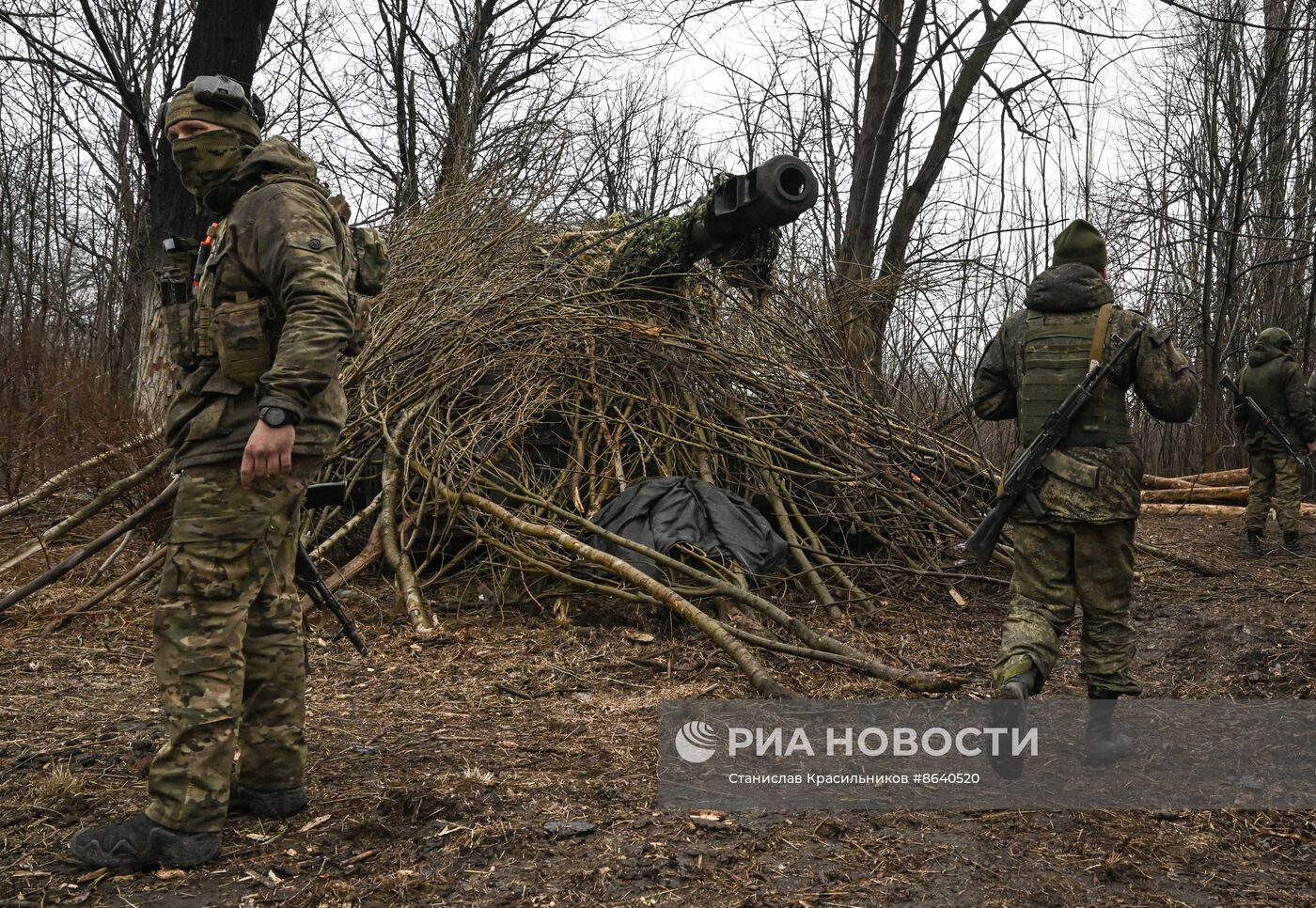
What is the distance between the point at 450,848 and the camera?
2617mm

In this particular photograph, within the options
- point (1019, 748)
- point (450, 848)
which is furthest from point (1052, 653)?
point (450, 848)

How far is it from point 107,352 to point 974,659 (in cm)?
1419

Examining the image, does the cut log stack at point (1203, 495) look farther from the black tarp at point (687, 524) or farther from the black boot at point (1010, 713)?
the black boot at point (1010, 713)

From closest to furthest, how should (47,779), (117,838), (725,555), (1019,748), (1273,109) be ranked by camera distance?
(117,838)
(47,779)
(1019,748)
(725,555)
(1273,109)

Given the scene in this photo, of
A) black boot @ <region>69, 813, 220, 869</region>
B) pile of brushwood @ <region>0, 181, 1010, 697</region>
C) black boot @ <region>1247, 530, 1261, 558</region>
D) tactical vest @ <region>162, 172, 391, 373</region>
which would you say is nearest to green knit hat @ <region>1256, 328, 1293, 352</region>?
black boot @ <region>1247, 530, 1261, 558</region>

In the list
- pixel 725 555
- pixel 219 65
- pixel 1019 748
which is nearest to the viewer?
pixel 1019 748

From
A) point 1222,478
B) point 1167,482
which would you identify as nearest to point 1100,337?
point 1222,478

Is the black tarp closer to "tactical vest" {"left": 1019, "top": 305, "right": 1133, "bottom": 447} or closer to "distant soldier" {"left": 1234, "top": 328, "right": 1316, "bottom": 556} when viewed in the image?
"tactical vest" {"left": 1019, "top": 305, "right": 1133, "bottom": 447}

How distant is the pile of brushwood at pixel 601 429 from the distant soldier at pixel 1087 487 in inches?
78.5

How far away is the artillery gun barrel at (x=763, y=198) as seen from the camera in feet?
17.7

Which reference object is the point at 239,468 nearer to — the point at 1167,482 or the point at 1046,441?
the point at 1046,441

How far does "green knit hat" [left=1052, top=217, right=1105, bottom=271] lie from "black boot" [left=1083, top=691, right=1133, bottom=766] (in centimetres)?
155

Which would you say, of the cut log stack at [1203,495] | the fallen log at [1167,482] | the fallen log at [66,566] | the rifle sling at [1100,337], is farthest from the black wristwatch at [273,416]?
the fallen log at [1167,482]

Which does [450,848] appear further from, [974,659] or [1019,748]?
[974,659]
